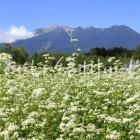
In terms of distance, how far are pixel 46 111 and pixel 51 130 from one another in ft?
2.79

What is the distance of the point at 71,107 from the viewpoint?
9.53 metres

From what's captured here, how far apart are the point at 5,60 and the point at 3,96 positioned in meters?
4.49

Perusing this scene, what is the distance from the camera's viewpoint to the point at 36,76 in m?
13.0

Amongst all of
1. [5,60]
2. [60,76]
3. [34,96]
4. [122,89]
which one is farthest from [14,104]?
[5,60]

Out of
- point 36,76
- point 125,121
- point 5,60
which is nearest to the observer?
point 125,121

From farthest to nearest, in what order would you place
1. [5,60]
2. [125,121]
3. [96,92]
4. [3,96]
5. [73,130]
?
[5,60] → [3,96] → [96,92] → [125,121] → [73,130]

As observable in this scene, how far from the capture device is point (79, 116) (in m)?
9.42

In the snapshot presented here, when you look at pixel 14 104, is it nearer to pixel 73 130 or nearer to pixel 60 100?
pixel 60 100

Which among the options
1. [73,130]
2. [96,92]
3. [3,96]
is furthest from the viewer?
[3,96]

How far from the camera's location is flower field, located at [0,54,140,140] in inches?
332

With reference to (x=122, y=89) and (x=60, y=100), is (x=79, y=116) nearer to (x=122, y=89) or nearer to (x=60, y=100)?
(x=60, y=100)

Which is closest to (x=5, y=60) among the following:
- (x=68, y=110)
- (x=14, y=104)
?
(x=14, y=104)

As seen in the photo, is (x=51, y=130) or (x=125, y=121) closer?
(x=125, y=121)

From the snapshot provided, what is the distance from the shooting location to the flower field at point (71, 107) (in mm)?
8438
